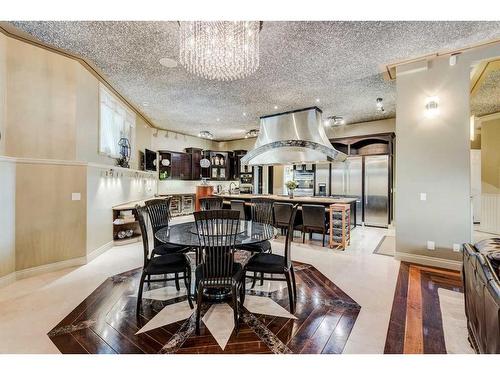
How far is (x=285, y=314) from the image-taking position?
7.44ft

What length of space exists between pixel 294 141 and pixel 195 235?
3.78m

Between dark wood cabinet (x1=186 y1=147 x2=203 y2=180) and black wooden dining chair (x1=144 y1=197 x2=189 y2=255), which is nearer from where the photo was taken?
black wooden dining chair (x1=144 y1=197 x2=189 y2=255)

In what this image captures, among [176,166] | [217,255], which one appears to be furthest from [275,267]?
[176,166]

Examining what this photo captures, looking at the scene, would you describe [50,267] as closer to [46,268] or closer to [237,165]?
[46,268]

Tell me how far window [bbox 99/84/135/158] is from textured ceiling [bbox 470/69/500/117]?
6.54 m

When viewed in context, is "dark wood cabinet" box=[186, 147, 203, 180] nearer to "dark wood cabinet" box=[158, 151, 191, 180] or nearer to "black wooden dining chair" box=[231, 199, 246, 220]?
"dark wood cabinet" box=[158, 151, 191, 180]

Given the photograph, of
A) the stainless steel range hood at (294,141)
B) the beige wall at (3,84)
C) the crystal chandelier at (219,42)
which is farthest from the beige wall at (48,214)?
the stainless steel range hood at (294,141)

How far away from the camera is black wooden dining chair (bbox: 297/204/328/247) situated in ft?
15.0

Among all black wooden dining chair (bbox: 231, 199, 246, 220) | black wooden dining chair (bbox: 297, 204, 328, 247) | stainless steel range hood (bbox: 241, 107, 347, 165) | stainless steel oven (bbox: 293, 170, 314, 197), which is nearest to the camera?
black wooden dining chair (bbox: 297, 204, 328, 247)

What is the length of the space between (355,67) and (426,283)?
10.4ft

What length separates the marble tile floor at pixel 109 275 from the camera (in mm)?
1897

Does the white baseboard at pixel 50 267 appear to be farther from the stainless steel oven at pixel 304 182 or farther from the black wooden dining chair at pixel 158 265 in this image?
the stainless steel oven at pixel 304 182

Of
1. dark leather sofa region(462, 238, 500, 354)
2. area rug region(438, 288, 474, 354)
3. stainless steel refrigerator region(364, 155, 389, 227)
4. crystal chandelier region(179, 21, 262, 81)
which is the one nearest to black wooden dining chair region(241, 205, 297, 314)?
area rug region(438, 288, 474, 354)
